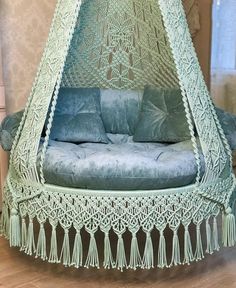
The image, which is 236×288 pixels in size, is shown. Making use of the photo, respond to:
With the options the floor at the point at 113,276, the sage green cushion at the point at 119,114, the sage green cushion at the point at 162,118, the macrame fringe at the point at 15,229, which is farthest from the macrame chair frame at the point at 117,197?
the sage green cushion at the point at 119,114

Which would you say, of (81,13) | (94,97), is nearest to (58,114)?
(94,97)

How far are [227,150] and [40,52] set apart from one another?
149 cm

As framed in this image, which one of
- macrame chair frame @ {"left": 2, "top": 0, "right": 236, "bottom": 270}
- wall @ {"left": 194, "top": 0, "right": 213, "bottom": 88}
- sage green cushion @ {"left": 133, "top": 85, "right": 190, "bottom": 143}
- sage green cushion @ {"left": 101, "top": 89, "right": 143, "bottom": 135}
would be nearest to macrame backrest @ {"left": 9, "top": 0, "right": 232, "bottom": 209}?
macrame chair frame @ {"left": 2, "top": 0, "right": 236, "bottom": 270}

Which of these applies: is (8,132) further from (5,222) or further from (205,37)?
(205,37)

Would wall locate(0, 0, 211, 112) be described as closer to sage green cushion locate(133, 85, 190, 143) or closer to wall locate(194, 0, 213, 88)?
sage green cushion locate(133, 85, 190, 143)

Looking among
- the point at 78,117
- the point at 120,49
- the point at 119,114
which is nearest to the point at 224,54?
the point at 120,49

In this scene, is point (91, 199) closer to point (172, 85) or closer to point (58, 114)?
point (58, 114)

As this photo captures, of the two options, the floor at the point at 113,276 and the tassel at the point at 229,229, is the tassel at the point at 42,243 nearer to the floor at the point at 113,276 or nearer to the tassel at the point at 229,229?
the floor at the point at 113,276

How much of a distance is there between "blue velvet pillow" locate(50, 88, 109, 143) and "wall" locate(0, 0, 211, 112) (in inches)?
14.4

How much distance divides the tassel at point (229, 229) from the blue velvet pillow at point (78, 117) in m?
0.89

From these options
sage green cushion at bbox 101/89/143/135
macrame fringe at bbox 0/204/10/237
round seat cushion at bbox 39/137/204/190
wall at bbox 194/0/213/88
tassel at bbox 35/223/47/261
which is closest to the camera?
round seat cushion at bbox 39/137/204/190

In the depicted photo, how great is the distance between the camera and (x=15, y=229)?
2.08 metres

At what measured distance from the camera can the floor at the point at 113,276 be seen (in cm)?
205

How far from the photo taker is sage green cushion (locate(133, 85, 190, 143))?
99.7 inches
